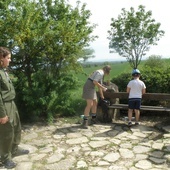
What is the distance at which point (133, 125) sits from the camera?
6879mm

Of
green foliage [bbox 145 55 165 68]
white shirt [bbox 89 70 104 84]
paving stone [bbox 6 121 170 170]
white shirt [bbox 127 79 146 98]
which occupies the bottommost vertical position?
paving stone [bbox 6 121 170 170]

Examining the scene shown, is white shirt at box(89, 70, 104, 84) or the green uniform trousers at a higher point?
white shirt at box(89, 70, 104, 84)

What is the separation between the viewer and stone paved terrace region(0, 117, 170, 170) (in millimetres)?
4466

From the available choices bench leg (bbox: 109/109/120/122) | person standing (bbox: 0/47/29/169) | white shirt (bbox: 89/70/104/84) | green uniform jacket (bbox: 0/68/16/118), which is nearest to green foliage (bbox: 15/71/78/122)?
white shirt (bbox: 89/70/104/84)

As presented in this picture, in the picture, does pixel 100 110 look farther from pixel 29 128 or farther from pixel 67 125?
pixel 29 128

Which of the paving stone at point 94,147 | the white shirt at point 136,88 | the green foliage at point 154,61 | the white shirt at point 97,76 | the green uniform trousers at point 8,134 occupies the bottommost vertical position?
the paving stone at point 94,147

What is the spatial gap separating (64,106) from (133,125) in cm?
208

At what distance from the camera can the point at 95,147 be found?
17.3ft

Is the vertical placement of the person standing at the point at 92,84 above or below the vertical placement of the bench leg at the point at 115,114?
above

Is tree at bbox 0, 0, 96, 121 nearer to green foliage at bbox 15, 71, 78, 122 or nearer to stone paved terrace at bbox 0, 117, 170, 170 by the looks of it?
green foliage at bbox 15, 71, 78, 122

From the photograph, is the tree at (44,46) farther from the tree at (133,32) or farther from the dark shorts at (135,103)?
the tree at (133,32)

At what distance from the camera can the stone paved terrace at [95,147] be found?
4466mm

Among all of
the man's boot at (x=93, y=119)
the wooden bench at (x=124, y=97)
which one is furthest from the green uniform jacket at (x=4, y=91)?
the wooden bench at (x=124, y=97)

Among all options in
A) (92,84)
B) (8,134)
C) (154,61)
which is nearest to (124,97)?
(92,84)
